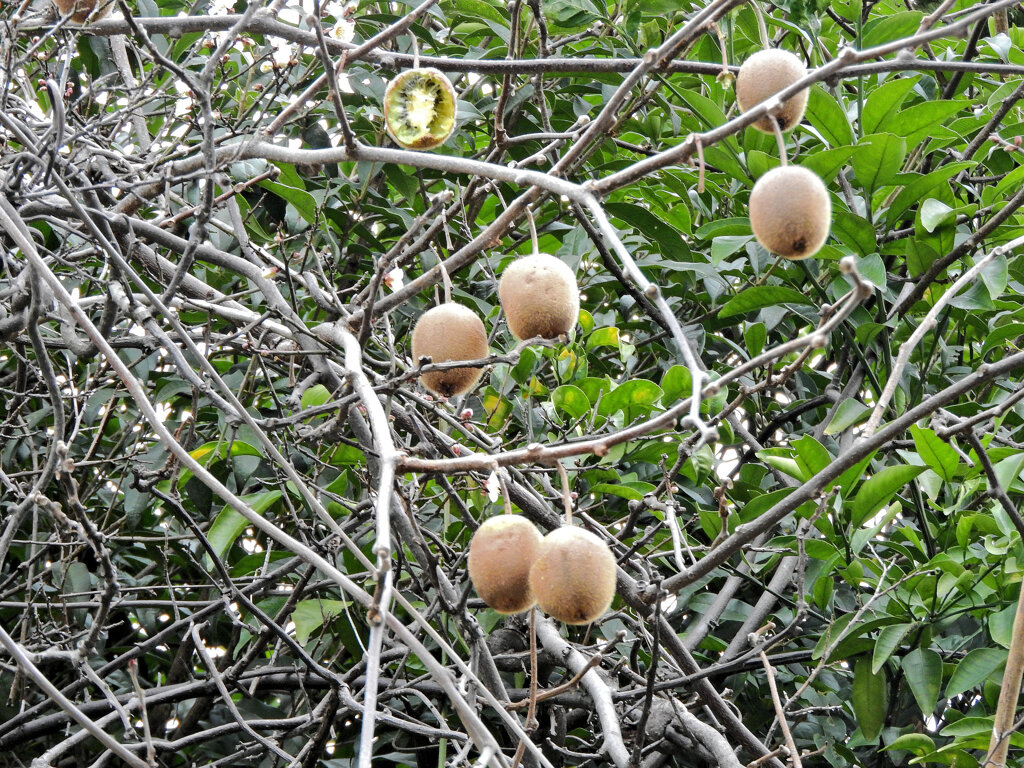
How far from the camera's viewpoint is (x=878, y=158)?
67.2 inches

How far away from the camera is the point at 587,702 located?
186 cm

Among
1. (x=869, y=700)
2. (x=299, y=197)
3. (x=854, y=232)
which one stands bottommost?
(x=869, y=700)

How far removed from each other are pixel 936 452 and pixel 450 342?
2.82 ft

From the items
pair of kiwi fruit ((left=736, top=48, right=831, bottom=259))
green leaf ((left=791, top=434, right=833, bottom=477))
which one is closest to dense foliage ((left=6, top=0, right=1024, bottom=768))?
green leaf ((left=791, top=434, right=833, bottom=477))

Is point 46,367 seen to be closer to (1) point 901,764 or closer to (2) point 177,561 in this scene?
(2) point 177,561

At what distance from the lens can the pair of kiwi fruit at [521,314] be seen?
1.06 metres

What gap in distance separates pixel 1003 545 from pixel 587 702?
0.73 metres

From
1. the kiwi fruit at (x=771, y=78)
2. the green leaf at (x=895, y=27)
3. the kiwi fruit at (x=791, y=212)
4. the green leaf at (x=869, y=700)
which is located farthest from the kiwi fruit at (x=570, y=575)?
the green leaf at (x=895, y=27)

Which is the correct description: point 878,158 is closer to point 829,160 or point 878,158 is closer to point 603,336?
point 829,160

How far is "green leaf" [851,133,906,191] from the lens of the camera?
166 centimetres

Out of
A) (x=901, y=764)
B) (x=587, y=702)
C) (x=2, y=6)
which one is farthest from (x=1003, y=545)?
(x=2, y=6)

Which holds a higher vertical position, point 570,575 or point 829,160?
point 829,160

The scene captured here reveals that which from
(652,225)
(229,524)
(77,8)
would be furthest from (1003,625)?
(77,8)

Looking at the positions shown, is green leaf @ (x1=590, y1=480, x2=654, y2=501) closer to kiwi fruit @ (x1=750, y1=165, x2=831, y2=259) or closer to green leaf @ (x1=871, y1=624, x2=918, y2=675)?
green leaf @ (x1=871, y1=624, x2=918, y2=675)
